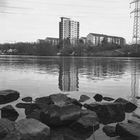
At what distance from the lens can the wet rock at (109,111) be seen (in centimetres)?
1265

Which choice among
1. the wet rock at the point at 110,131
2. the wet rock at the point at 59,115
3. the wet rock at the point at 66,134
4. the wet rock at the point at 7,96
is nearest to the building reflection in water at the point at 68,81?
the wet rock at the point at 7,96

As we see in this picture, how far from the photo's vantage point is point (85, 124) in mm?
10938

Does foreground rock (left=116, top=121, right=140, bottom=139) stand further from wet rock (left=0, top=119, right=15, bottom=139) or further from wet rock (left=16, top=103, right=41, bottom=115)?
wet rock (left=16, top=103, right=41, bottom=115)

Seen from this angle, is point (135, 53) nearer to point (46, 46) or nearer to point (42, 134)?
point (46, 46)

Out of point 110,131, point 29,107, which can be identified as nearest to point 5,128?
point 110,131

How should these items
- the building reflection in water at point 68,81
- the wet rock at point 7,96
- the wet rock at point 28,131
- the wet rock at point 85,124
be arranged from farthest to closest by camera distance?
the building reflection in water at point 68,81 < the wet rock at point 7,96 < the wet rock at point 85,124 < the wet rock at point 28,131

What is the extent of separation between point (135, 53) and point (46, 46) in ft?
263

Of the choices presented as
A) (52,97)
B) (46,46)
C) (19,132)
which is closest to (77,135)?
(19,132)

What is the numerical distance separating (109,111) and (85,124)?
2.57m

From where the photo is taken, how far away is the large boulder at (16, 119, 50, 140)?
28.8 ft

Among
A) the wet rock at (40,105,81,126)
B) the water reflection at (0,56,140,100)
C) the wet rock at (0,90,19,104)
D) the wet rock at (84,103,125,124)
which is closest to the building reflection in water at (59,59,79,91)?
the water reflection at (0,56,140,100)

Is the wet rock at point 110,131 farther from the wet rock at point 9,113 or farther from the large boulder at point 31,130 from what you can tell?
the wet rock at point 9,113

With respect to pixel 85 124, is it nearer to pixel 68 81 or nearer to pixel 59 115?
pixel 59 115

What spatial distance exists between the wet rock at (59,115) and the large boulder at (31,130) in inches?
57.5
